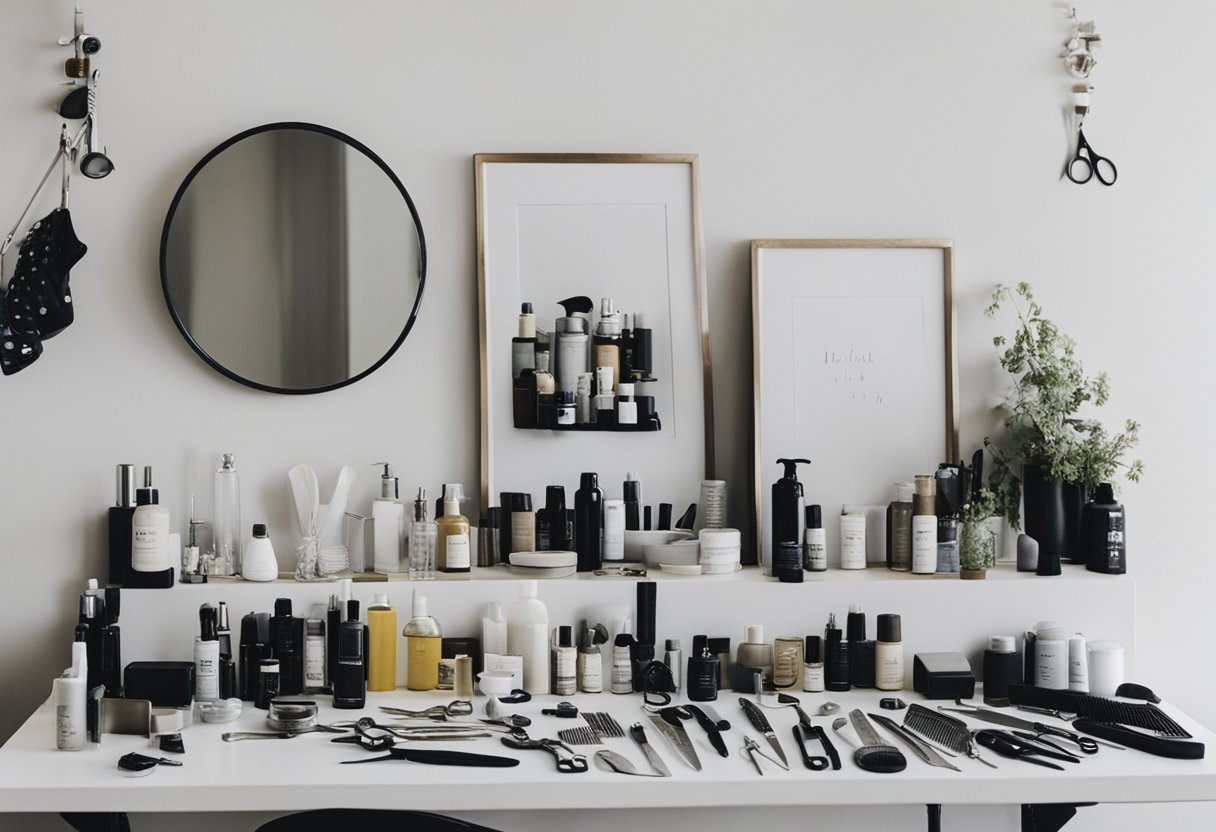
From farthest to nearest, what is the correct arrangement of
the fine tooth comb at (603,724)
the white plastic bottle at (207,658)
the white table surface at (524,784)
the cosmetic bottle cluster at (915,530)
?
1. the cosmetic bottle cluster at (915,530)
2. the white plastic bottle at (207,658)
3. the fine tooth comb at (603,724)
4. the white table surface at (524,784)

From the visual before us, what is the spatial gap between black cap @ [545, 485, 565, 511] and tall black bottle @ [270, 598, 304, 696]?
0.56 metres

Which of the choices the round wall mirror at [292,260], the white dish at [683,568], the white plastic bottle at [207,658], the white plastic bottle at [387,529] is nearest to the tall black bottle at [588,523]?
the white dish at [683,568]

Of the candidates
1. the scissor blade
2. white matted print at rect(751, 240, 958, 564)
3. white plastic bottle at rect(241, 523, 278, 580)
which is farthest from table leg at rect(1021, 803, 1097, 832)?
white plastic bottle at rect(241, 523, 278, 580)

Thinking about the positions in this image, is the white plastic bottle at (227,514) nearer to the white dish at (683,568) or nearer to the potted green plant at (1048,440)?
the white dish at (683,568)

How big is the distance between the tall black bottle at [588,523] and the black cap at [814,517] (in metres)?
0.44

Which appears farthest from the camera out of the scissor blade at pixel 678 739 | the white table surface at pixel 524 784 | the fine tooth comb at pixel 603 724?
the fine tooth comb at pixel 603 724

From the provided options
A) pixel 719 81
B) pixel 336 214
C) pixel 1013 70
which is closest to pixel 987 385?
pixel 1013 70

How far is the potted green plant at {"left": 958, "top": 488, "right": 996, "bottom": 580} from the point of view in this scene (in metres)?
2.24

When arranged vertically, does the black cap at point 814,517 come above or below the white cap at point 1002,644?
above

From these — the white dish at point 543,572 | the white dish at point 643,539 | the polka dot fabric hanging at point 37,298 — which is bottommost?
the white dish at point 543,572

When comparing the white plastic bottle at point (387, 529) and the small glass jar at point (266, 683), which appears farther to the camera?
the white plastic bottle at point (387, 529)

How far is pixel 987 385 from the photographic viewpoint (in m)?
2.47

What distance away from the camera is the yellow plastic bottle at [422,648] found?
7.06 ft

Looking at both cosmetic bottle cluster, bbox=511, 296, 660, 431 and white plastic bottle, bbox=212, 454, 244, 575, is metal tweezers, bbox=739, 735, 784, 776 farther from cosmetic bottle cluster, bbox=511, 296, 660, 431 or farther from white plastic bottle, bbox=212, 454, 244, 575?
white plastic bottle, bbox=212, 454, 244, 575
